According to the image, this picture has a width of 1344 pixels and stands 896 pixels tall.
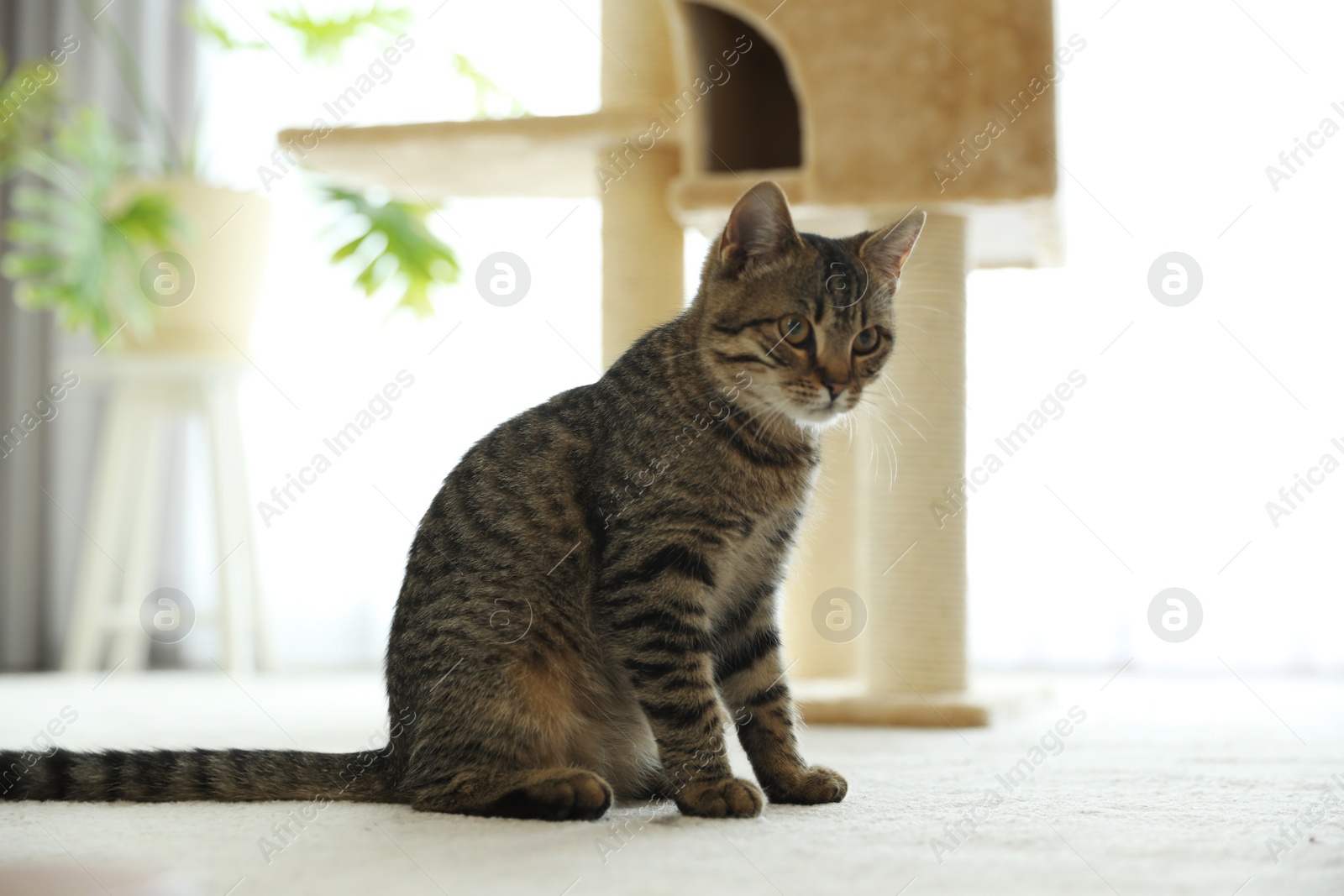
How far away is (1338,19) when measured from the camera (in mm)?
3000

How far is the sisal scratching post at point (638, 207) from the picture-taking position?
2311 millimetres

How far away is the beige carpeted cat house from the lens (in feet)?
6.92

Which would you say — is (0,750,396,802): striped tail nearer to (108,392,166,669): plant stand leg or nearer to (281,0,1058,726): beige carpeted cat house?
(281,0,1058,726): beige carpeted cat house

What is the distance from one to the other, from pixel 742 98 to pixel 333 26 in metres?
1.43

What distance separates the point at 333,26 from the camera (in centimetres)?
328

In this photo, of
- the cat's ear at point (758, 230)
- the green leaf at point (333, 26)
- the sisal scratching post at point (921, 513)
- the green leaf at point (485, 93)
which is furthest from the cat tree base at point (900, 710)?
the green leaf at point (333, 26)

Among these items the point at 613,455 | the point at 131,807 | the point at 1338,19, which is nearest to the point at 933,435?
the point at 613,455

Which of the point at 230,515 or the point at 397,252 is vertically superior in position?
the point at 397,252

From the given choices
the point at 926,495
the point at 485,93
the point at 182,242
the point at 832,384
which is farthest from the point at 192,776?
the point at 485,93

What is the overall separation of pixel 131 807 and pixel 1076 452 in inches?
103

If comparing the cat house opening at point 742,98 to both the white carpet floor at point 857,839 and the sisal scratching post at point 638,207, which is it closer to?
the sisal scratching post at point 638,207

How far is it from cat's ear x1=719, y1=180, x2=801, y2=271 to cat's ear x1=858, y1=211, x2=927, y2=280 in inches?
4.8

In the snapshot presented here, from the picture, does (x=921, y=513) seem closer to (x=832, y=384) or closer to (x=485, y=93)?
(x=832, y=384)

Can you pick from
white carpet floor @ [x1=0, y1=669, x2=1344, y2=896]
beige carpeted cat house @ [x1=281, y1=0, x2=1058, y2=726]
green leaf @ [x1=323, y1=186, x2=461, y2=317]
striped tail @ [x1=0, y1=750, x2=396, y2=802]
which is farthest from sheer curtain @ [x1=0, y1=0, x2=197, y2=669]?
striped tail @ [x1=0, y1=750, x2=396, y2=802]
